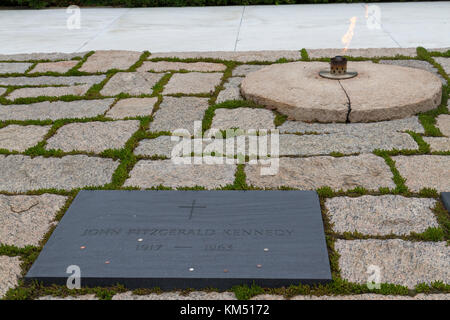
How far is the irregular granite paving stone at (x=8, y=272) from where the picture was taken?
6.57ft

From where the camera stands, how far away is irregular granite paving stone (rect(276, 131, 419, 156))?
305 centimetres

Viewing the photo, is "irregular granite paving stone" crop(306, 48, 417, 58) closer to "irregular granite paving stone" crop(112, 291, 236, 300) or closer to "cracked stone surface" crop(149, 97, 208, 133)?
"cracked stone surface" crop(149, 97, 208, 133)

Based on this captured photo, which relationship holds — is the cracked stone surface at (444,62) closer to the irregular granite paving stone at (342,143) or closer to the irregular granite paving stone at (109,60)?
the irregular granite paving stone at (342,143)

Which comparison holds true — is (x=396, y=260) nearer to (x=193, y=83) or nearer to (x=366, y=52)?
(x=193, y=83)

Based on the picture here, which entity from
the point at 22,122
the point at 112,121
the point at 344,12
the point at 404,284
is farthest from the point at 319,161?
the point at 344,12

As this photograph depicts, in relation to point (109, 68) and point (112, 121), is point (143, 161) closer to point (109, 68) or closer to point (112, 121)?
point (112, 121)

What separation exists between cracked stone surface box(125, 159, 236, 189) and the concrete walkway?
2.92 meters

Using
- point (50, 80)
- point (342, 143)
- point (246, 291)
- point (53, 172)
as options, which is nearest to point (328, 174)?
point (342, 143)

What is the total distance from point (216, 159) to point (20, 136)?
4.63 feet

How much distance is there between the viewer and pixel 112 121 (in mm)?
3613

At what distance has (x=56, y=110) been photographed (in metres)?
3.89

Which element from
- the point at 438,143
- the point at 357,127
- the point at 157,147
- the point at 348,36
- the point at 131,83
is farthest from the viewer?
the point at 348,36

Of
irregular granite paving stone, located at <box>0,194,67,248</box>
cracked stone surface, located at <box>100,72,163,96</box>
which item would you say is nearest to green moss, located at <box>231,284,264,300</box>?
irregular granite paving stone, located at <box>0,194,67,248</box>

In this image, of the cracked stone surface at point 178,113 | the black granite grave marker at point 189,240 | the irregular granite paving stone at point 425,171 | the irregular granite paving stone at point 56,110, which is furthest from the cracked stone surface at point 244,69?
the black granite grave marker at point 189,240
